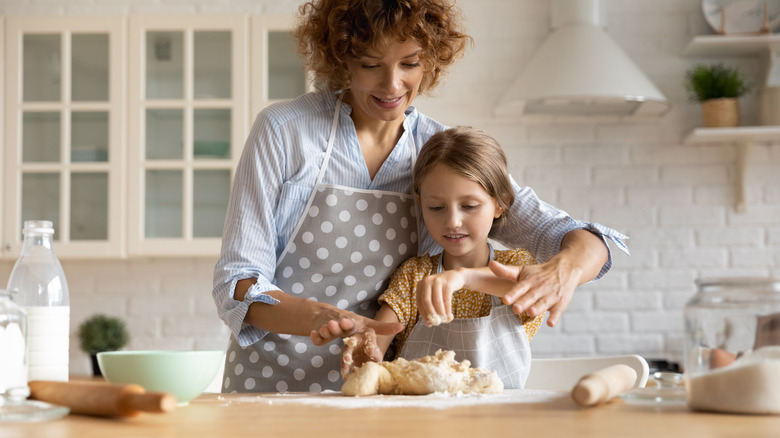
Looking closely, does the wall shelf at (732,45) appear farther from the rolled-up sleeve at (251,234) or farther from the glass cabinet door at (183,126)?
the rolled-up sleeve at (251,234)

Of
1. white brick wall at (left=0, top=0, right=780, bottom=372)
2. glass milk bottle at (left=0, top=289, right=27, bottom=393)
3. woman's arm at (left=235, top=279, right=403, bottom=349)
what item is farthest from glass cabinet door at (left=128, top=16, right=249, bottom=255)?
glass milk bottle at (left=0, top=289, right=27, bottom=393)

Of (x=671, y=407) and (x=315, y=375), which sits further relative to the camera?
(x=315, y=375)

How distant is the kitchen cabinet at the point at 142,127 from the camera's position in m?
3.15

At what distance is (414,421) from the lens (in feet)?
2.71

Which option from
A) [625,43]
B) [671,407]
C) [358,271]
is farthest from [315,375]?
[625,43]

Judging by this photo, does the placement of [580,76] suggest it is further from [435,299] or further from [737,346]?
[737,346]

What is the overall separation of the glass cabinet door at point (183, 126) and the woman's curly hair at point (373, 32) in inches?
63.4

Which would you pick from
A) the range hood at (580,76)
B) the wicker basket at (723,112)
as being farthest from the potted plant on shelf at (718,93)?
the range hood at (580,76)

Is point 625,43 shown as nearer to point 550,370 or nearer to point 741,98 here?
point 741,98

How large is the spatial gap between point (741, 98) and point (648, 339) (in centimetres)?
103

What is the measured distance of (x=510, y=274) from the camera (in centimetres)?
119

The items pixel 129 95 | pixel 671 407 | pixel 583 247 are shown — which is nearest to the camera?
pixel 671 407

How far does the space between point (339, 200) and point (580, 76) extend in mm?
1624

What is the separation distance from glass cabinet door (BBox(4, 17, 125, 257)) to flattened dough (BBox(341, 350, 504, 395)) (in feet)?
7.44
